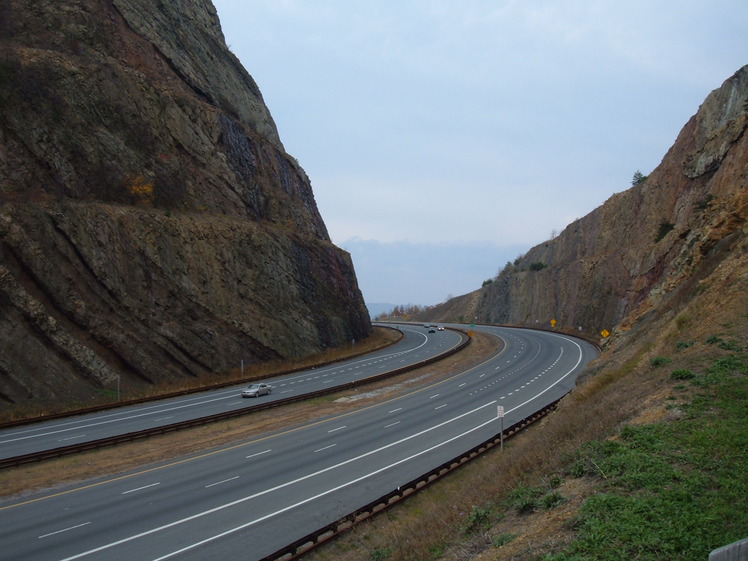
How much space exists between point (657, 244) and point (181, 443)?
148 feet

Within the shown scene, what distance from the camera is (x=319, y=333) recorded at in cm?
4956

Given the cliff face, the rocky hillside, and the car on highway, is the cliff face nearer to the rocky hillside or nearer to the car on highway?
the car on highway

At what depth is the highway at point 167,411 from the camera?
77.4 feet

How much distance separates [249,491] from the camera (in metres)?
18.1

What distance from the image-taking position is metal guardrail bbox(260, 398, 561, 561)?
44.5ft

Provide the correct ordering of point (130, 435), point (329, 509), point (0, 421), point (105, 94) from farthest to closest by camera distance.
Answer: point (105, 94) < point (0, 421) < point (130, 435) < point (329, 509)

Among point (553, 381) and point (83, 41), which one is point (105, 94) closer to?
point (83, 41)

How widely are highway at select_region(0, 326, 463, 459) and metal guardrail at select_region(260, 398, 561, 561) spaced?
14.1 metres

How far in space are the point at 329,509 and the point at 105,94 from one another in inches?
1451

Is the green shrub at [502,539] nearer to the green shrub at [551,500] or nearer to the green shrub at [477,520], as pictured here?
the green shrub at [551,500]

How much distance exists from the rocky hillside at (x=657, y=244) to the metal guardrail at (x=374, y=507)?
12.7 m

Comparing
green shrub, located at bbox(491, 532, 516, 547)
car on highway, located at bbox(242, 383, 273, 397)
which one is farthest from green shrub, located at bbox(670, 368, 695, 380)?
car on highway, located at bbox(242, 383, 273, 397)

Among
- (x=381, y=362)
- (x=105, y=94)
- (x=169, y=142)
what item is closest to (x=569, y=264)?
(x=381, y=362)

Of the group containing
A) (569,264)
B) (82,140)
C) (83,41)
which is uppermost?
(83,41)
